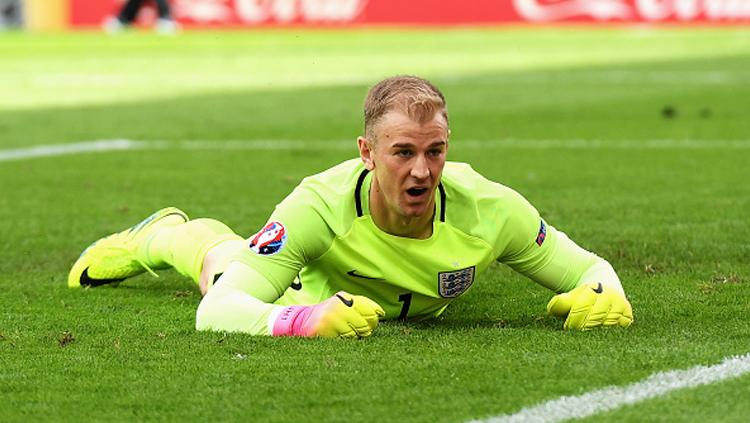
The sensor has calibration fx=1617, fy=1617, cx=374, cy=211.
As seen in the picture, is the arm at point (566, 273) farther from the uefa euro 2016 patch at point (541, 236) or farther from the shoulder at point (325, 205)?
the shoulder at point (325, 205)

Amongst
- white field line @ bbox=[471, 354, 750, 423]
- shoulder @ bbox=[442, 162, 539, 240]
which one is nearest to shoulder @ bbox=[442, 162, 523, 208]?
shoulder @ bbox=[442, 162, 539, 240]

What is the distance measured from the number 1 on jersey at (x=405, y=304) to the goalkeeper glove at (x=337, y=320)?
0.32 metres

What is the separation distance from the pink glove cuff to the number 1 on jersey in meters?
0.43

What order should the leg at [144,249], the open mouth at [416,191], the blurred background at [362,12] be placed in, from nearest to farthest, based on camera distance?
the open mouth at [416,191] < the leg at [144,249] < the blurred background at [362,12]

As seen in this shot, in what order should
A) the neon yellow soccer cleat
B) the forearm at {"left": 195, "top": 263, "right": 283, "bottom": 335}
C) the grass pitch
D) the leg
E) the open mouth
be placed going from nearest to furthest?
the grass pitch → the open mouth → the forearm at {"left": 195, "top": 263, "right": 283, "bottom": 335} → the leg → the neon yellow soccer cleat

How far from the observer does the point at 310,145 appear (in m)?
12.8

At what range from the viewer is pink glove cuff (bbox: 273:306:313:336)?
5.42m

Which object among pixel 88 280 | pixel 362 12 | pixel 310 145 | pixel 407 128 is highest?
pixel 407 128

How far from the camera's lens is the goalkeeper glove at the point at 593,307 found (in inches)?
217

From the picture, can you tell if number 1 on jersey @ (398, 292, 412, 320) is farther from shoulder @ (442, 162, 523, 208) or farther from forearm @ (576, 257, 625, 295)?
forearm @ (576, 257, 625, 295)

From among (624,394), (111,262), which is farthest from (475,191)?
(111,262)

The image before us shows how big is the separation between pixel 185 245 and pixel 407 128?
5.69 ft

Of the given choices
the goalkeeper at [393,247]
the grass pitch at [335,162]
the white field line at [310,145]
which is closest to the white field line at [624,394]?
the grass pitch at [335,162]

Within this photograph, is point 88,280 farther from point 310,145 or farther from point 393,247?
point 310,145
